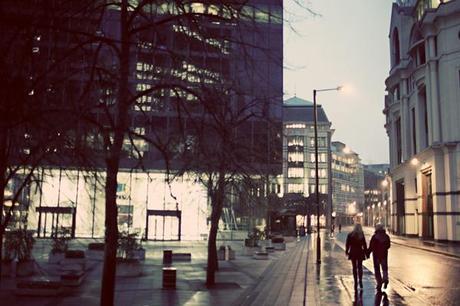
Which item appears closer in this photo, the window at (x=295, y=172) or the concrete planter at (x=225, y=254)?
the concrete planter at (x=225, y=254)

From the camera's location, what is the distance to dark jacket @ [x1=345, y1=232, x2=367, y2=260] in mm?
14828

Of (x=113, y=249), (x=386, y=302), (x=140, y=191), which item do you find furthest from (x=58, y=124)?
Result: (x=140, y=191)

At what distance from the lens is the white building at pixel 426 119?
4944 centimetres

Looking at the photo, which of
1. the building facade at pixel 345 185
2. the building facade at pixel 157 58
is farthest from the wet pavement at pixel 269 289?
the building facade at pixel 345 185

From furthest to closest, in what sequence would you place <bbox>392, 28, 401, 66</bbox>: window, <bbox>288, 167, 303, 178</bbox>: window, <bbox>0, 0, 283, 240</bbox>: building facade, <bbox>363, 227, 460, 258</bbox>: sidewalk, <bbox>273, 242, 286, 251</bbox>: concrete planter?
<bbox>288, 167, 303, 178</bbox>: window → <bbox>392, 28, 401, 66</bbox>: window → <bbox>273, 242, 286, 251</bbox>: concrete planter → <bbox>363, 227, 460, 258</bbox>: sidewalk → <bbox>0, 0, 283, 240</bbox>: building facade

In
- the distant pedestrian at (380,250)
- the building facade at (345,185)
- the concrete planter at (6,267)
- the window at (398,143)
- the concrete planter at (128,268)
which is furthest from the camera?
the building facade at (345,185)

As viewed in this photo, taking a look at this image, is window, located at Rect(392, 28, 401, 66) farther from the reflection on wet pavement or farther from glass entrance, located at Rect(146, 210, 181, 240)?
the reflection on wet pavement

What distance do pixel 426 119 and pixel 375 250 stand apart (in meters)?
48.4

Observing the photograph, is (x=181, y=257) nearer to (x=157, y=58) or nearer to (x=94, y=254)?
(x=94, y=254)

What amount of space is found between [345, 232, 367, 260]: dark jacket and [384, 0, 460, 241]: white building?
124ft

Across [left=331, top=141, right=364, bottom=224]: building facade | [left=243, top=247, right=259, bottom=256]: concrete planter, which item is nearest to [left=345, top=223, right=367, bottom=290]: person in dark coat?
[left=243, top=247, right=259, bottom=256]: concrete planter

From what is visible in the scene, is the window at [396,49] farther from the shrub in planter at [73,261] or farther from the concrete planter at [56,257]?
the shrub in planter at [73,261]

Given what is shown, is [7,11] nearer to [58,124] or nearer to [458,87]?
[58,124]

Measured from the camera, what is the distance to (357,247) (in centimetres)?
1493
